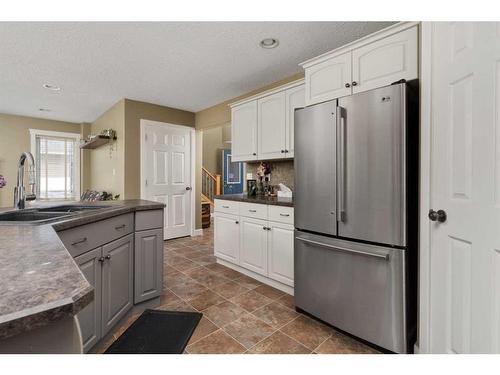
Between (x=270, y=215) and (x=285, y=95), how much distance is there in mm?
1333

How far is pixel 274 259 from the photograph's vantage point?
2535mm

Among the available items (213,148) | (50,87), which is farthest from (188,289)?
(213,148)

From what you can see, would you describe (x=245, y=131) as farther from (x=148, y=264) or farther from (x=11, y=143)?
(x=11, y=143)

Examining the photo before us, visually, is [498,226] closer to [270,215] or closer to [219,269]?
[270,215]

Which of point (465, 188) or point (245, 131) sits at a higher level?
point (245, 131)

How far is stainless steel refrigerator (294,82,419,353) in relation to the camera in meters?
1.52

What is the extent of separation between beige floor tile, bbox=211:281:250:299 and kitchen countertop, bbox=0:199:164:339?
5.79 feet

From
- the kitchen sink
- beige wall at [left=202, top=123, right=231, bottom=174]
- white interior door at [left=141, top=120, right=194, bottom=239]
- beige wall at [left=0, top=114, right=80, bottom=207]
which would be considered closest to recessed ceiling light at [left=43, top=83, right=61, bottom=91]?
white interior door at [left=141, top=120, right=194, bottom=239]

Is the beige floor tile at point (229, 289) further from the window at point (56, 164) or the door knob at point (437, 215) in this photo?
the window at point (56, 164)

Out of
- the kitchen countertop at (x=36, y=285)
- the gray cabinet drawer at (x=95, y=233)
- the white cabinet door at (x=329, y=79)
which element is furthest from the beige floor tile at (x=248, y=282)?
the kitchen countertop at (x=36, y=285)

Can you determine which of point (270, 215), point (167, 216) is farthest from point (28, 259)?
point (167, 216)

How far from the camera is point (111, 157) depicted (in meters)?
4.56

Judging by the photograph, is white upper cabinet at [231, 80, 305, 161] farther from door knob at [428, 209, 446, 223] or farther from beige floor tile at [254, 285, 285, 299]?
door knob at [428, 209, 446, 223]

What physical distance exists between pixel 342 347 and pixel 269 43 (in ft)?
8.48
